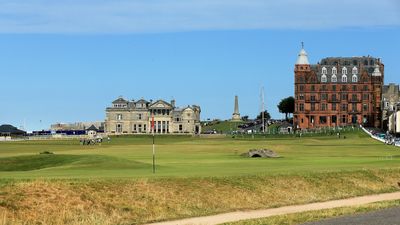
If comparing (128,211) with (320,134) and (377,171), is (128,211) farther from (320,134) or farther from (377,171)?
(320,134)

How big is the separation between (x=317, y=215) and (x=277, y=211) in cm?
370

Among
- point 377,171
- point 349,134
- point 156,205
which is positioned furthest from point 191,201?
point 349,134

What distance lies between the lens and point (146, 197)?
34.8m

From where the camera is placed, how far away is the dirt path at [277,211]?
31.4 m

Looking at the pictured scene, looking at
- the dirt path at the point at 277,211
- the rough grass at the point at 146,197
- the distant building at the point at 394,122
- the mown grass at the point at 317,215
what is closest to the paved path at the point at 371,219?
the mown grass at the point at 317,215

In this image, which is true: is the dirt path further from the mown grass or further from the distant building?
the distant building

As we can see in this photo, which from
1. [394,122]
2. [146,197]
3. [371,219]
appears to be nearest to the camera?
[371,219]

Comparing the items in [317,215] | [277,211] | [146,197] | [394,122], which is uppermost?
[394,122]

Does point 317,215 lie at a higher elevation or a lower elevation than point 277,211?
higher

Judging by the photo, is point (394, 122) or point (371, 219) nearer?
point (371, 219)

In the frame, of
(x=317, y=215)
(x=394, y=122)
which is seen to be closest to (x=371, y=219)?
(x=317, y=215)

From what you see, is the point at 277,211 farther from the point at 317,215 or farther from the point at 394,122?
the point at 394,122

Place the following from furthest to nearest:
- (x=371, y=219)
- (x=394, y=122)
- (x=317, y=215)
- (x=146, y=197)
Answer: (x=394, y=122), (x=146, y=197), (x=317, y=215), (x=371, y=219)

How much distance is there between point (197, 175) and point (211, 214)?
6826mm
